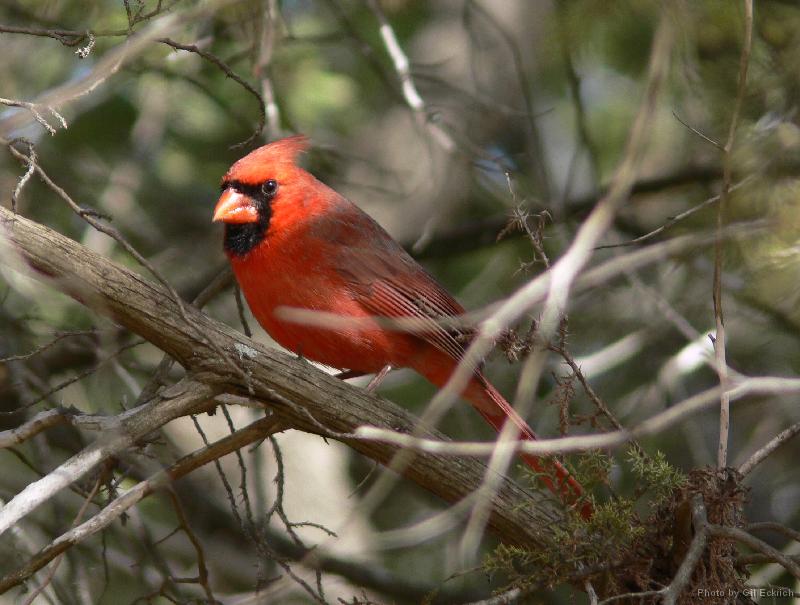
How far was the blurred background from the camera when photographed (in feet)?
12.4

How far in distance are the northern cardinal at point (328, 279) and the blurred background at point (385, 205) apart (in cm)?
20

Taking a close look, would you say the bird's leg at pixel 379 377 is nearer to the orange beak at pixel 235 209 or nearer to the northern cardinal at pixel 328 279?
the northern cardinal at pixel 328 279

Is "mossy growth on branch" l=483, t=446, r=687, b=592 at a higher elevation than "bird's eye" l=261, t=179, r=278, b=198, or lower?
lower

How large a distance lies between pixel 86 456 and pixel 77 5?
229 cm

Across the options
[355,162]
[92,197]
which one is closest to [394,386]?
[355,162]

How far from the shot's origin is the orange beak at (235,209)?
11.8 ft

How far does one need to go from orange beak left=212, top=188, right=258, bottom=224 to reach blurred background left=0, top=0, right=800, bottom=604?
23cm

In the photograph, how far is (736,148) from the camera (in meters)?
3.09

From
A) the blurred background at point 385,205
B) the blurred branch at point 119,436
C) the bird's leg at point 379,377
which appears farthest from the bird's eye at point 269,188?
the blurred branch at point 119,436

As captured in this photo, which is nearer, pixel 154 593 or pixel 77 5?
pixel 154 593

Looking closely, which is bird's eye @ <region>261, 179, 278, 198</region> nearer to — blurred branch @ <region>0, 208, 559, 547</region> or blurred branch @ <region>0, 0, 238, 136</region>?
blurred branch @ <region>0, 0, 238, 136</region>

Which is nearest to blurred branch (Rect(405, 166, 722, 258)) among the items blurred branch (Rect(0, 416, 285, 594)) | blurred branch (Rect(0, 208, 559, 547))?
blurred branch (Rect(0, 208, 559, 547))

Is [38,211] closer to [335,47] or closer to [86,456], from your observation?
[335,47]

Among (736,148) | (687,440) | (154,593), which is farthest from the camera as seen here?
(687,440)
